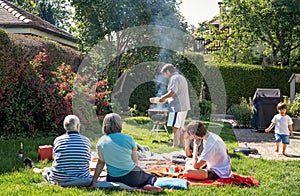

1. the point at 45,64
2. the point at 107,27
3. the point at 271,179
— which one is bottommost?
the point at 271,179

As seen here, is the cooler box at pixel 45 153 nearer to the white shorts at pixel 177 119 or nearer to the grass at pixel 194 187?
the grass at pixel 194 187

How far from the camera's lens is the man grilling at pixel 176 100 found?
7.09 m

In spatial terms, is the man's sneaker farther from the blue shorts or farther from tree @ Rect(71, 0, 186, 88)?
tree @ Rect(71, 0, 186, 88)

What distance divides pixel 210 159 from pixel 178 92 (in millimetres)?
2689

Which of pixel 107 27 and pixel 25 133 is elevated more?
pixel 107 27

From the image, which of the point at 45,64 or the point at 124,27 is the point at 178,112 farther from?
the point at 124,27

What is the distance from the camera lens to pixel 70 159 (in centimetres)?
419

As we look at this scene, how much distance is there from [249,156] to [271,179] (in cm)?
164

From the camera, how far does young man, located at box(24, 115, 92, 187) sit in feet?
13.8

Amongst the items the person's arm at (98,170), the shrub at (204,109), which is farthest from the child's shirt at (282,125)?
the shrub at (204,109)

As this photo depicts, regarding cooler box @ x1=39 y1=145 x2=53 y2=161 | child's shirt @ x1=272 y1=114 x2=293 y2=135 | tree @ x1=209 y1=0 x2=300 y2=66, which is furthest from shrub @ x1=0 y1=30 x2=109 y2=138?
tree @ x1=209 y1=0 x2=300 y2=66

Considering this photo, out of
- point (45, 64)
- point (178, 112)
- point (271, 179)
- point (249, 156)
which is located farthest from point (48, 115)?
point (271, 179)

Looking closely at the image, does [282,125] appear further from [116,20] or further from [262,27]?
[262,27]

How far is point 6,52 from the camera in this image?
7137mm
